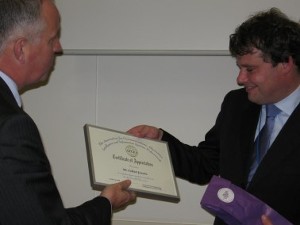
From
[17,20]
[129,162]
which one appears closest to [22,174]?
[17,20]

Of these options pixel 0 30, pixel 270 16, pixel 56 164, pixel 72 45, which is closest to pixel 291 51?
pixel 270 16

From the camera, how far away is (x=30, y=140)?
97cm

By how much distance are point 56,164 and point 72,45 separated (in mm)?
640

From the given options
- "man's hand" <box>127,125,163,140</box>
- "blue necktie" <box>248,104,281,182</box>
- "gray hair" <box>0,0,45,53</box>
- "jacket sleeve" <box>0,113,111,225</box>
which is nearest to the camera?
"jacket sleeve" <box>0,113,111,225</box>

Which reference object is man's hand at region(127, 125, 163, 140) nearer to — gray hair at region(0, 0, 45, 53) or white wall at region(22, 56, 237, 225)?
white wall at region(22, 56, 237, 225)

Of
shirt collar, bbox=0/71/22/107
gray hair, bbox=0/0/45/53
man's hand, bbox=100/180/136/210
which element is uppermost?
gray hair, bbox=0/0/45/53

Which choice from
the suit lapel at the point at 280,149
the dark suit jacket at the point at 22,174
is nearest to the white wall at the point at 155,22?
the suit lapel at the point at 280,149

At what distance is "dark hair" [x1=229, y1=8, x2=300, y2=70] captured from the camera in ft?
5.18

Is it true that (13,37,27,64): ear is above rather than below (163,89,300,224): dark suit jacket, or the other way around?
above

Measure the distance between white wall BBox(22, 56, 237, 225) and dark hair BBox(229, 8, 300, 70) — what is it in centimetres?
30

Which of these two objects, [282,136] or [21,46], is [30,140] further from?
[282,136]

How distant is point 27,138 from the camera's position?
37.8 inches

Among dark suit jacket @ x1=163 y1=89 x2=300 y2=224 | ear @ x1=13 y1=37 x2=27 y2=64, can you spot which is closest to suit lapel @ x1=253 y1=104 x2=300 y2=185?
dark suit jacket @ x1=163 y1=89 x2=300 y2=224

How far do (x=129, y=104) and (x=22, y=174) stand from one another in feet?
3.56
